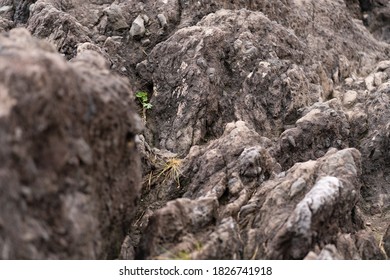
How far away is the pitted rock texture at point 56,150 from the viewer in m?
6.39

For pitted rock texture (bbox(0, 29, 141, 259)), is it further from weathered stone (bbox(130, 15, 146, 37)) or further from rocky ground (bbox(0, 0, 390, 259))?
weathered stone (bbox(130, 15, 146, 37))

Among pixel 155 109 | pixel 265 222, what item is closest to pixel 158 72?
pixel 155 109

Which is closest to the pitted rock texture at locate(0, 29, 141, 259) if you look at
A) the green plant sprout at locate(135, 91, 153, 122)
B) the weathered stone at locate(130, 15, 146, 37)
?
the green plant sprout at locate(135, 91, 153, 122)

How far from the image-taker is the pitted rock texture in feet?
21.0

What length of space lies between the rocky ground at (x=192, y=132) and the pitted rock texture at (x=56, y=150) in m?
0.02

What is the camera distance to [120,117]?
25.5 feet

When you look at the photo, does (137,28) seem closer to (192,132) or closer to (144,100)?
(144,100)

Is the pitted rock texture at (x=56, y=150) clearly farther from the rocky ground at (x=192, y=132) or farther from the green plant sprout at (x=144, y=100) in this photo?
the green plant sprout at (x=144, y=100)

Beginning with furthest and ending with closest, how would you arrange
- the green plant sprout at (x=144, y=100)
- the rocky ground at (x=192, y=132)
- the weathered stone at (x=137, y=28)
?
the weathered stone at (x=137, y=28) → the green plant sprout at (x=144, y=100) → the rocky ground at (x=192, y=132)

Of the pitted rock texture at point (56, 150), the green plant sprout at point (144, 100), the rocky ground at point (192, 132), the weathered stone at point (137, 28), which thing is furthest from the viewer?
the weathered stone at point (137, 28)

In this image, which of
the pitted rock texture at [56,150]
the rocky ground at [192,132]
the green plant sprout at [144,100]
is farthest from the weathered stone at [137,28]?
the pitted rock texture at [56,150]

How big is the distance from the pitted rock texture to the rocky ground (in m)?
0.02

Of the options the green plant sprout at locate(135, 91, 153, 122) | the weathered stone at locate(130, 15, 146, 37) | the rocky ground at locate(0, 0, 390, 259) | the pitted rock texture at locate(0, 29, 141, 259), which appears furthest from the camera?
the weathered stone at locate(130, 15, 146, 37)

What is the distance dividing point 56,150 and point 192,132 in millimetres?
6816
